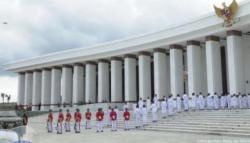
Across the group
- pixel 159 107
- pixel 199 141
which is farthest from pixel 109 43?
pixel 199 141

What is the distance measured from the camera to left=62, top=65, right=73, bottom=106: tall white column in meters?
39.8

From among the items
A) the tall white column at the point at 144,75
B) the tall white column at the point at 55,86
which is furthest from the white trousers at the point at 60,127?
the tall white column at the point at 55,86

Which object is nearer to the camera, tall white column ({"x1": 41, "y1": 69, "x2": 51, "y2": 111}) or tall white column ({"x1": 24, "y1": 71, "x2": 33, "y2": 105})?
tall white column ({"x1": 41, "y1": 69, "x2": 51, "y2": 111})

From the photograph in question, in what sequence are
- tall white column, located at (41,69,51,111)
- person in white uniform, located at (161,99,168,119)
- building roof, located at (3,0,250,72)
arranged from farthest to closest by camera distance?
tall white column, located at (41,69,51,111) → building roof, located at (3,0,250,72) → person in white uniform, located at (161,99,168,119)

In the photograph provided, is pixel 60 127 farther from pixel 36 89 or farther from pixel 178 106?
pixel 36 89

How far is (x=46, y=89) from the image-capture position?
42.0 m

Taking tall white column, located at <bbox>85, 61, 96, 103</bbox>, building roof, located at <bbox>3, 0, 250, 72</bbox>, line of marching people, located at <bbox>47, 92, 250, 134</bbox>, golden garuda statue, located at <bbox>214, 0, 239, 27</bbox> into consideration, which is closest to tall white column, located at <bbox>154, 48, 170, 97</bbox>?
building roof, located at <bbox>3, 0, 250, 72</bbox>

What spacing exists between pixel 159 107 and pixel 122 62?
14.5 metres

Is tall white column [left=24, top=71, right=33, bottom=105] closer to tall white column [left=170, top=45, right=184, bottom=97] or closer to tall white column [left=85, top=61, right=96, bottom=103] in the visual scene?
tall white column [left=85, top=61, right=96, bottom=103]

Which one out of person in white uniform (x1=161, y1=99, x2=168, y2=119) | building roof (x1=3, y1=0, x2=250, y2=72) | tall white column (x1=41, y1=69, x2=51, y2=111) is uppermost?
building roof (x1=3, y1=0, x2=250, y2=72)

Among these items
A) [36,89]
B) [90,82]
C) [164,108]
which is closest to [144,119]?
[164,108]

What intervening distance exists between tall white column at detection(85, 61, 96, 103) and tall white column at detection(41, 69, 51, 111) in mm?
5914

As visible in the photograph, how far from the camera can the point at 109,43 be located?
33.9 m

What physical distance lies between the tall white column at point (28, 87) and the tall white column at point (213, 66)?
79.2 feet
